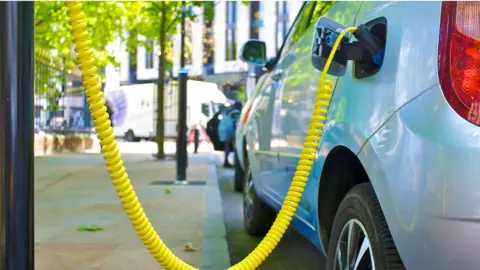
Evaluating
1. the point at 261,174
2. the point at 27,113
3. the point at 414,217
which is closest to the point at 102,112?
the point at 27,113

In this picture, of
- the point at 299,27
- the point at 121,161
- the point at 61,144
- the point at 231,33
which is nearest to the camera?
the point at 121,161

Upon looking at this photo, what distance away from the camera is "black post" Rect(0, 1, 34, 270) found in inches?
69.1

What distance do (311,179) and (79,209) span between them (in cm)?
435

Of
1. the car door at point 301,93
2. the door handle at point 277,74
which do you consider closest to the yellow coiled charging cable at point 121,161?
the car door at point 301,93

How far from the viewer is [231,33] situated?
1939 inches

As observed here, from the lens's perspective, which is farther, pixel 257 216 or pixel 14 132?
pixel 257 216

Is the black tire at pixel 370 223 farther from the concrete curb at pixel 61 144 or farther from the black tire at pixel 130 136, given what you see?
the black tire at pixel 130 136

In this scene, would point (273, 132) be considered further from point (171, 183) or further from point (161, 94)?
point (161, 94)

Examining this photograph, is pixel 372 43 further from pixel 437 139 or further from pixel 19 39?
pixel 19 39

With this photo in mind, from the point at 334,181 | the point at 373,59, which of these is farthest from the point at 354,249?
the point at 373,59

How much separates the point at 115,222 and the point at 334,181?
353cm

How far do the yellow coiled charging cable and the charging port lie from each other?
3.6 inches

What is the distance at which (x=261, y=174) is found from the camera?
4.69 metres

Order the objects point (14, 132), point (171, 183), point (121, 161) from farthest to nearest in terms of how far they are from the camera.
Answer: point (171, 183), point (121, 161), point (14, 132)
